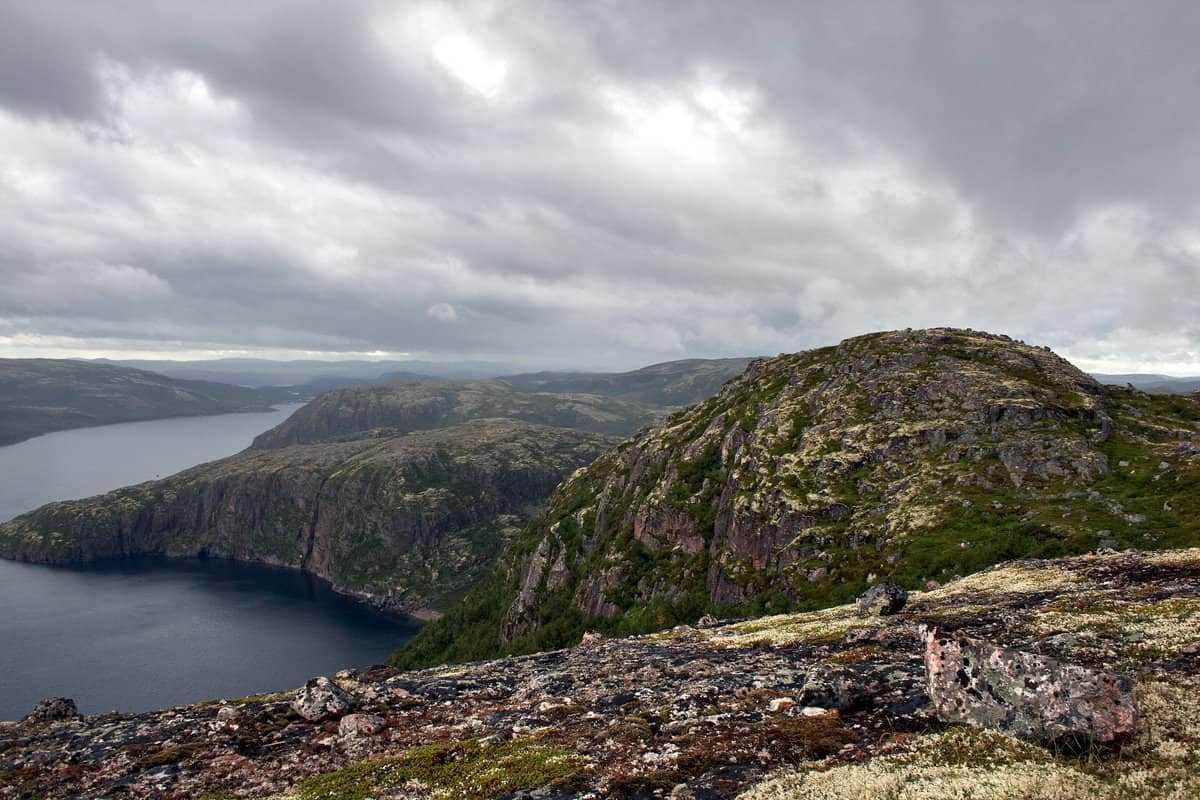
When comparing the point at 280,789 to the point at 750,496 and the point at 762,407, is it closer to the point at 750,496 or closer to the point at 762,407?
the point at 750,496

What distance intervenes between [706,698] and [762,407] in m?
107

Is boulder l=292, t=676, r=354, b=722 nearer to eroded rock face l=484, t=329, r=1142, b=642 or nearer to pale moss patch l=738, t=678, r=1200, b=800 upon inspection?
pale moss patch l=738, t=678, r=1200, b=800

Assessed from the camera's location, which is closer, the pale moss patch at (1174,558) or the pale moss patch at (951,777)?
the pale moss patch at (951,777)

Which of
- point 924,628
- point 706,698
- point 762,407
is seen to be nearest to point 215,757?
point 706,698

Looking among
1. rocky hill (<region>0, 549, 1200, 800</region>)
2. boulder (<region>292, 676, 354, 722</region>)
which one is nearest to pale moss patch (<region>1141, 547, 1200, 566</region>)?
rocky hill (<region>0, 549, 1200, 800</region>)

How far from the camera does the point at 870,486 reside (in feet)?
288

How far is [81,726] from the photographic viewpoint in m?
33.2

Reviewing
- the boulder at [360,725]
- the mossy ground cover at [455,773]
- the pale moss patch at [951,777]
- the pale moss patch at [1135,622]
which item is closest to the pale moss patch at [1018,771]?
the pale moss patch at [951,777]

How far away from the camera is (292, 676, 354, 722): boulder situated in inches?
1224

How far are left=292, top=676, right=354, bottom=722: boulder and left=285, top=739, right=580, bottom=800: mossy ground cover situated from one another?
26.3 feet

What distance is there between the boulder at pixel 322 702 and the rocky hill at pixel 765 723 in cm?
10

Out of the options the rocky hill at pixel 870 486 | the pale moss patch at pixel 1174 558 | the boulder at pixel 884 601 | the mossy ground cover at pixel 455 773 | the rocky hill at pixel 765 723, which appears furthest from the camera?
the rocky hill at pixel 870 486

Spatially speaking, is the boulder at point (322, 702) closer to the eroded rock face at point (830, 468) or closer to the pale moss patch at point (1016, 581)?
the eroded rock face at point (830, 468)

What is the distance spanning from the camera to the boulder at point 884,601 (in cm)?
4209
